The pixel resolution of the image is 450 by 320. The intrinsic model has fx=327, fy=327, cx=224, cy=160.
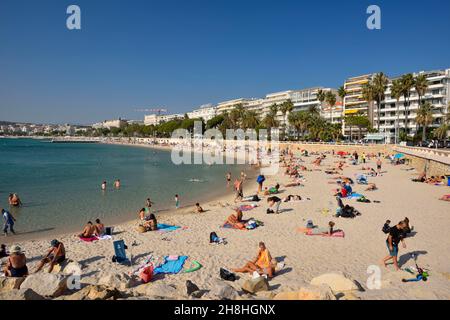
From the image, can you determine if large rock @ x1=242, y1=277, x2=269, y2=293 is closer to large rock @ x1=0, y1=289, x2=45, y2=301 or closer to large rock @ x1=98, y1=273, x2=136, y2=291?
large rock @ x1=98, y1=273, x2=136, y2=291

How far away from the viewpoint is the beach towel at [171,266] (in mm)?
8633

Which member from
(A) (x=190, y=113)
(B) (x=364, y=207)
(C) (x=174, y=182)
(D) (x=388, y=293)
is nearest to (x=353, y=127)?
(C) (x=174, y=182)

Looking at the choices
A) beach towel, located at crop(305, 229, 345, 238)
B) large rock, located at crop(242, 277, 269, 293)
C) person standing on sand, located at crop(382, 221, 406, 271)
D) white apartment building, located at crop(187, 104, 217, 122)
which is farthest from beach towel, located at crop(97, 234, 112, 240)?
white apartment building, located at crop(187, 104, 217, 122)

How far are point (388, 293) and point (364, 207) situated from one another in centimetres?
994

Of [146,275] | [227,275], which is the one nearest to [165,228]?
[146,275]

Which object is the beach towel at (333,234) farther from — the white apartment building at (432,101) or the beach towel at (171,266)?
the white apartment building at (432,101)

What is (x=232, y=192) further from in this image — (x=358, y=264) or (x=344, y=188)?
(x=358, y=264)

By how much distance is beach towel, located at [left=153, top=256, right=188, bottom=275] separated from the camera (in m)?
8.63

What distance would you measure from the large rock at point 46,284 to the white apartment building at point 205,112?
150 m

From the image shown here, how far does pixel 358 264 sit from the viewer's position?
8961 millimetres

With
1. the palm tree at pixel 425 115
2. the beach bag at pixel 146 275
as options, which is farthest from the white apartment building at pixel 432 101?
the beach bag at pixel 146 275

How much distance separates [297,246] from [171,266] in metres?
4.21

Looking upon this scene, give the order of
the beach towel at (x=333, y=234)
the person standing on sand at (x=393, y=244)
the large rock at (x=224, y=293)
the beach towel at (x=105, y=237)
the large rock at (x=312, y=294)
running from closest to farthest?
the large rock at (x=312, y=294) < the large rock at (x=224, y=293) < the person standing on sand at (x=393, y=244) < the beach towel at (x=333, y=234) < the beach towel at (x=105, y=237)

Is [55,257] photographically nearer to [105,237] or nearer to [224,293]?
[105,237]
